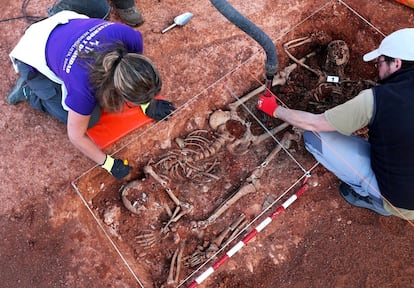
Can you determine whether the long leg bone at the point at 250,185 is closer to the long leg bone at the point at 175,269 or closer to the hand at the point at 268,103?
the long leg bone at the point at 175,269

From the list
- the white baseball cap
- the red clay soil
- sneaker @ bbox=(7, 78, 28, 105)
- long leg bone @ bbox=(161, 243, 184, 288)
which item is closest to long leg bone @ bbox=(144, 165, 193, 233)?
the red clay soil

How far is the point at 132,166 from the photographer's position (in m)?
4.61

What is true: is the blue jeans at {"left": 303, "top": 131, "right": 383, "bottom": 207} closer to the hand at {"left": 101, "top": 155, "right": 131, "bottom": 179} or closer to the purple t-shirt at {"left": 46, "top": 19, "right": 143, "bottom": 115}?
the hand at {"left": 101, "top": 155, "right": 131, "bottom": 179}

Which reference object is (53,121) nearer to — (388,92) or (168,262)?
(168,262)

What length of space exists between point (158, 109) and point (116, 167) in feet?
2.49

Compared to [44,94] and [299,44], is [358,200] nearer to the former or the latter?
[299,44]

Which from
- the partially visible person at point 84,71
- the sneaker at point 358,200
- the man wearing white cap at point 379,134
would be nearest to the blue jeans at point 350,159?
the man wearing white cap at point 379,134

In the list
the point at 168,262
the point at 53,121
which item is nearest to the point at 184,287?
the point at 168,262

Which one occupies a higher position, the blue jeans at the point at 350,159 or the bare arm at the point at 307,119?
the bare arm at the point at 307,119

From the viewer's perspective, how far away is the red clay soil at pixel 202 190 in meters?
4.11

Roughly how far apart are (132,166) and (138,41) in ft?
4.72

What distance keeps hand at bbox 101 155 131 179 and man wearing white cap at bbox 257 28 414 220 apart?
1427 mm

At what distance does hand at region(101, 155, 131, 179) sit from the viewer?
13.4ft

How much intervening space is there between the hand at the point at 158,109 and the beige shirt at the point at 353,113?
161 centimetres
